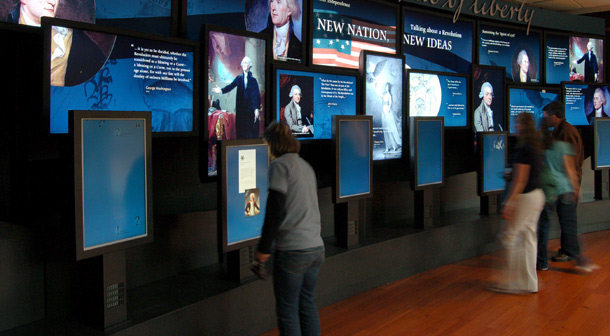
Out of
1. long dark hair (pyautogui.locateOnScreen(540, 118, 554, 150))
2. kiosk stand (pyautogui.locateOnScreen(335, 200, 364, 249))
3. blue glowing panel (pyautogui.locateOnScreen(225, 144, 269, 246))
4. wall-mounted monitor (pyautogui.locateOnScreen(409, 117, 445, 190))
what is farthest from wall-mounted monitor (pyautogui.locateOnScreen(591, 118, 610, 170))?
blue glowing panel (pyautogui.locateOnScreen(225, 144, 269, 246))

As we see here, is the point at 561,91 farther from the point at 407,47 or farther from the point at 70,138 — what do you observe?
→ the point at 70,138

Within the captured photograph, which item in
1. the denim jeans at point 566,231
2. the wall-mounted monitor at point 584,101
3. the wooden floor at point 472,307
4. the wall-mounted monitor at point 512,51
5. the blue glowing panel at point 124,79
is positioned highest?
the wall-mounted monitor at point 512,51

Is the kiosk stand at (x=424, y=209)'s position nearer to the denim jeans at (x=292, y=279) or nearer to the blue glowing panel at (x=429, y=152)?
the blue glowing panel at (x=429, y=152)

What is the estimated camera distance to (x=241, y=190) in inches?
122

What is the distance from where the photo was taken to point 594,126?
6297 mm

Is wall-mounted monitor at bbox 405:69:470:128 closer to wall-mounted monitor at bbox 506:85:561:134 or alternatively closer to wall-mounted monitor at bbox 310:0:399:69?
wall-mounted monitor at bbox 310:0:399:69

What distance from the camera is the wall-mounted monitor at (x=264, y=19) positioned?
363 cm

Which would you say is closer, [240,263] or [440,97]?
[240,263]

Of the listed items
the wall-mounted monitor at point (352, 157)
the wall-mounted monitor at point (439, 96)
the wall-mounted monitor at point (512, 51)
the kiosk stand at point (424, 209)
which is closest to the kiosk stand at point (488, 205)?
the wall-mounted monitor at point (439, 96)

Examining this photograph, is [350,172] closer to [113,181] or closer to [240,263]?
[240,263]

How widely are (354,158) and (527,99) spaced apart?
3391mm

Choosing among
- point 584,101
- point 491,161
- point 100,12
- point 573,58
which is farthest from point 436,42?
point 100,12

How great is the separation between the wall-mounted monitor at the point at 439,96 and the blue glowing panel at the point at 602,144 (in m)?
1.72

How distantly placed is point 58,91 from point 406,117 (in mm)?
3208
